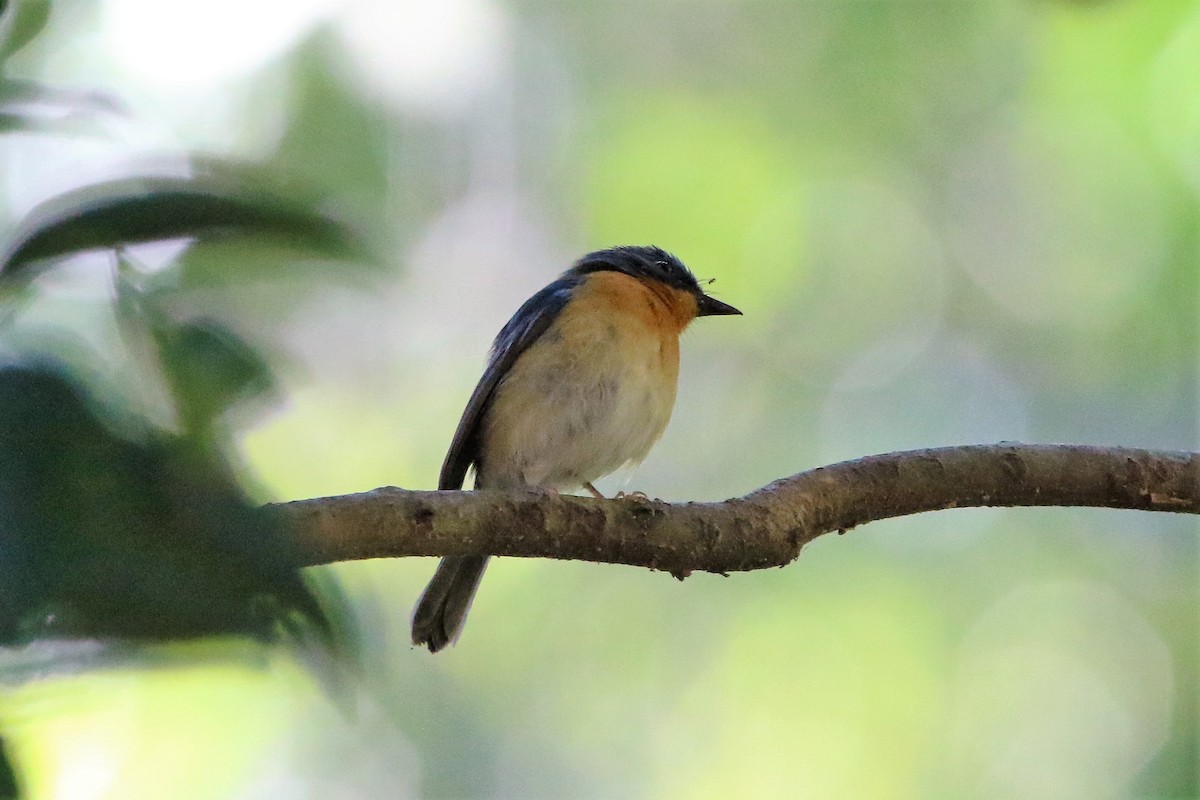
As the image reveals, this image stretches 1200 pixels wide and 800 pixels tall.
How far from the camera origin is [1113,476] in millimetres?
3512

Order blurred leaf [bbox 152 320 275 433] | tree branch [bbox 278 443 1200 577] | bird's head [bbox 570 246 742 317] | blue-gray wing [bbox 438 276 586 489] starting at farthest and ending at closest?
bird's head [bbox 570 246 742 317], blue-gray wing [bbox 438 276 586 489], tree branch [bbox 278 443 1200 577], blurred leaf [bbox 152 320 275 433]

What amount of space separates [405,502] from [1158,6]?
6926mm

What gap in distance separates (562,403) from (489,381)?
0.43 m

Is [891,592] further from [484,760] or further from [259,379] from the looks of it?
[259,379]

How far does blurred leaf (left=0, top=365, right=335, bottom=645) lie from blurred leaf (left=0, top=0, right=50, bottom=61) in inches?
19.0

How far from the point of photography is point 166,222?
0.90 meters

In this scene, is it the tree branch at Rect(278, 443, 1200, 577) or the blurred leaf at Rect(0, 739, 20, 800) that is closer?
the blurred leaf at Rect(0, 739, 20, 800)

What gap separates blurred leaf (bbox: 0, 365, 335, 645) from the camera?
2.13 feet

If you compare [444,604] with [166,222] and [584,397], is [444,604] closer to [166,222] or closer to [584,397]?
[584,397]

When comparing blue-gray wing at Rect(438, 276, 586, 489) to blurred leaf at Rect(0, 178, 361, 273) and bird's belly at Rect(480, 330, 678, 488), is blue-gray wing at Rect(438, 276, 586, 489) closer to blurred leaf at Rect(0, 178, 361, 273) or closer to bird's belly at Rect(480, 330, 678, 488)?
bird's belly at Rect(480, 330, 678, 488)

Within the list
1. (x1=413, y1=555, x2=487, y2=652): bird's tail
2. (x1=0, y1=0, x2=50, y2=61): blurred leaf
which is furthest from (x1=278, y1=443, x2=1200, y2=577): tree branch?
(x1=0, y1=0, x2=50, y2=61): blurred leaf

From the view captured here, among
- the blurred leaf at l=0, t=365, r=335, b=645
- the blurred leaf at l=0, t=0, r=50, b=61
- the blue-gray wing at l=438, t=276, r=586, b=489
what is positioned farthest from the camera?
the blue-gray wing at l=438, t=276, r=586, b=489

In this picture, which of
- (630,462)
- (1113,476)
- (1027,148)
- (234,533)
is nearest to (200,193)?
(234,533)

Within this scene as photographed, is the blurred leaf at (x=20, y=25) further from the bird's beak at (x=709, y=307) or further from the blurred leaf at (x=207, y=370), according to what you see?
the bird's beak at (x=709, y=307)
